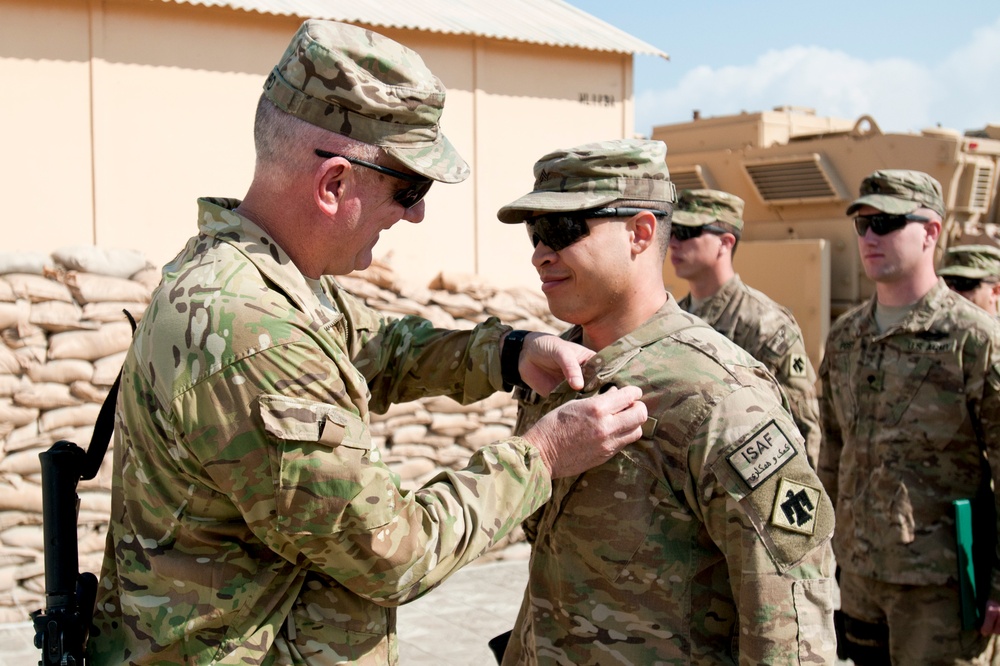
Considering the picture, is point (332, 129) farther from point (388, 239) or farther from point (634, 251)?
point (388, 239)

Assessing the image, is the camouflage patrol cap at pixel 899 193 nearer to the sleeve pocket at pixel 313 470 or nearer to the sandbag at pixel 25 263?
the sleeve pocket at pixel 313 470

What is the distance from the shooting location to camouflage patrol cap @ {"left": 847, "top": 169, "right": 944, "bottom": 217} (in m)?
4.25

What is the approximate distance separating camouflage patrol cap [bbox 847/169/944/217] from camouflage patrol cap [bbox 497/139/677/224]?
2.19m

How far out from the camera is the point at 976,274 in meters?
5.44

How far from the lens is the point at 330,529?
5.76 ft

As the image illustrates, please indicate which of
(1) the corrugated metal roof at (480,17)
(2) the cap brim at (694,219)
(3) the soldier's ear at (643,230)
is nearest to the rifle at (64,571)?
(3) the soldier's ear at (643,230)

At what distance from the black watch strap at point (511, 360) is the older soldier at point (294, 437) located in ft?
1.55

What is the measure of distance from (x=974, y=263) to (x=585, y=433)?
13.8ft

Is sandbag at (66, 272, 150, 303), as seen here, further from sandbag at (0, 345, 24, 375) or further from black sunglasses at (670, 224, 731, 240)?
black sunglasses at (670, 224, 731, 240)

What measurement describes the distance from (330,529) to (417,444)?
5.09 m

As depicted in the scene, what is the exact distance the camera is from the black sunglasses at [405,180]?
6.51 feet

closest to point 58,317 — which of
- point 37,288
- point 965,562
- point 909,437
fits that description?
point 37,288

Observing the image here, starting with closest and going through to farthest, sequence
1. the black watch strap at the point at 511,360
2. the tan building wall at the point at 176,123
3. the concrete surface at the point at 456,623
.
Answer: the black watch strap at the point at 511,360
the concrete surface at the point at 456,623
the tan building wall at the point at 176,123

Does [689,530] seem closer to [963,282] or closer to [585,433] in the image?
[585,433]
